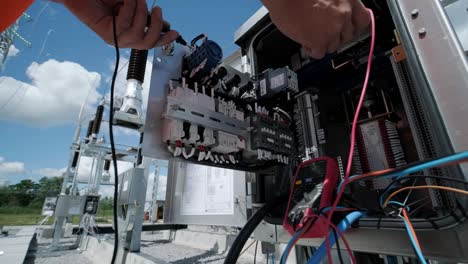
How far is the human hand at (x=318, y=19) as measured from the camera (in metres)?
0.39

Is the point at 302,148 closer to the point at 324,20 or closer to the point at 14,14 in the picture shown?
the point at 324,20

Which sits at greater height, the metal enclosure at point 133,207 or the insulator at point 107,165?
the insulator at point 107,165

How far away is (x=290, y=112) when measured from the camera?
3.82 feet

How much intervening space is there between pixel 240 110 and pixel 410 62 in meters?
0.59

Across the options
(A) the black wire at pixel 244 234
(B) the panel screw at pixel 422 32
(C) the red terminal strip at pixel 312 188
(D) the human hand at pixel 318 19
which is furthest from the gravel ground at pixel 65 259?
(B) the panel screw at pixel 422 32

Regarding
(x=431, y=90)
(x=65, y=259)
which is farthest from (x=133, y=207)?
(x=431, y=90)

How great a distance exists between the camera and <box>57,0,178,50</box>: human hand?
1.62 feet

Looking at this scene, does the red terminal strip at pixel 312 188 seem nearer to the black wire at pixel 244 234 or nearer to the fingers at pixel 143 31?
the black wire at pixel 244 234

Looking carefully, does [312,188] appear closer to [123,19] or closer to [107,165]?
[123,19]

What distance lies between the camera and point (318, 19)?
41 cm

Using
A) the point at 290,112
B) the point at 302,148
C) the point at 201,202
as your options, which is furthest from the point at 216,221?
the point at 290,112

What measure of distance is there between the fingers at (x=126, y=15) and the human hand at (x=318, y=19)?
1.03 ft

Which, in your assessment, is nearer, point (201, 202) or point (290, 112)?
point (290, 112)

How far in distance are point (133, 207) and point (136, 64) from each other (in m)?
1.62
